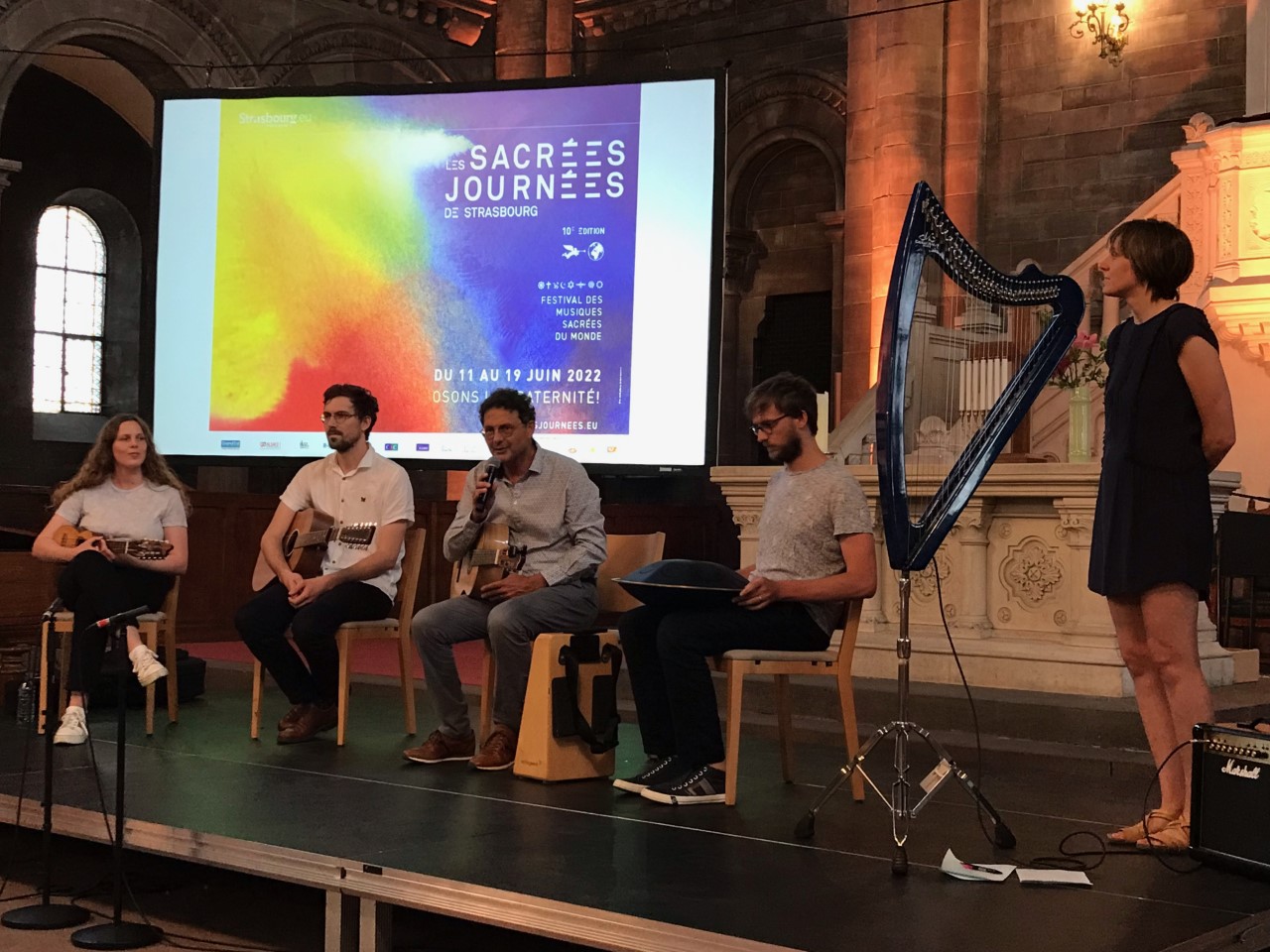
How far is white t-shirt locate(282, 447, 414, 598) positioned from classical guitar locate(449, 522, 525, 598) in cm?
44

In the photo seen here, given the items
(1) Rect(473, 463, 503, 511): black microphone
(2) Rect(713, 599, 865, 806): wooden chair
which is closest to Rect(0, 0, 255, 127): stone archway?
(1) Rect(473, 463, 503, 511): black microphone

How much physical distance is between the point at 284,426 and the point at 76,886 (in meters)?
3.92

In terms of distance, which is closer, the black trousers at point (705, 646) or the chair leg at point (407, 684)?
the black trousers at point (705, 646)

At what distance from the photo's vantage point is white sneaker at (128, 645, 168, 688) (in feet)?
13.2

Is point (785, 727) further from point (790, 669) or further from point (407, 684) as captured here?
point (407, 684)

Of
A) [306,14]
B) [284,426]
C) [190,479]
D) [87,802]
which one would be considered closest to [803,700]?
[87,802]

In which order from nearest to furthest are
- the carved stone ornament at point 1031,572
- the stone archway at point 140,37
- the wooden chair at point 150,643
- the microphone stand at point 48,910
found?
the microphone stand at point 48,910
the wooden chair at point 150,643
the carved stone ornament at point 1031,572
the stone archway at point 140,37

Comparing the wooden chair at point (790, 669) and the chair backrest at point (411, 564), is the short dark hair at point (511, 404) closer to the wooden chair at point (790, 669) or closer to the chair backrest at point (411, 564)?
the chair backrest at point (411, 564)

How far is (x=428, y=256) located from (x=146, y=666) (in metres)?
3.93

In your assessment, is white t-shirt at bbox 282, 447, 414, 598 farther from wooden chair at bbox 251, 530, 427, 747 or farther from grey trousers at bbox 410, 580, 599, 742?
grey trousers at bbox 410, 580, 599, 742

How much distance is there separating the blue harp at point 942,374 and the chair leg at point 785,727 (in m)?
1.09

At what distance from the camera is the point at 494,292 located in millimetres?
7551

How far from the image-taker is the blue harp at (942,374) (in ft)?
10.5

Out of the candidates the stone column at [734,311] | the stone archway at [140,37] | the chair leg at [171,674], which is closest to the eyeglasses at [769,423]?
the chair leg at [171,674]
